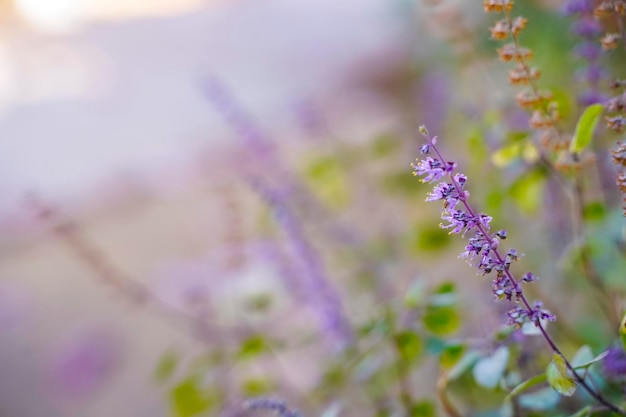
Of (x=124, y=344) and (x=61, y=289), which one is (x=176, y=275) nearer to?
(x=124, y=344)

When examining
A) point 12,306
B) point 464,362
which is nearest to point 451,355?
point 464,362

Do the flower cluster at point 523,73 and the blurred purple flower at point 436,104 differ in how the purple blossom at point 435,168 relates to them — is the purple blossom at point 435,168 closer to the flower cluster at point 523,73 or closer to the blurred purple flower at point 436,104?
the flower cluster at point 523,73

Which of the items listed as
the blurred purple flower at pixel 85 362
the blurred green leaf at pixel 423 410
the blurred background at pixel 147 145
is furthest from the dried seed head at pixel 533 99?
the blurred purple flower at pixel 85 362

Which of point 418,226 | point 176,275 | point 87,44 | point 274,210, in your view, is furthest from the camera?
point 87,44

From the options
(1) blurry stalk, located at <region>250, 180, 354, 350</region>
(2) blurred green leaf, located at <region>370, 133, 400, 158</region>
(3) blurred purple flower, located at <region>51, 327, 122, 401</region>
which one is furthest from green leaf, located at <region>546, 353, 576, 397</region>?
(3) blurred purple flower, located at <region>51, 327, 122, 401</region>

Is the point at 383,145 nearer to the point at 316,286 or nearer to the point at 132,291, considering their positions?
the point at 316,286

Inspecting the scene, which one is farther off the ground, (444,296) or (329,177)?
(329,177)

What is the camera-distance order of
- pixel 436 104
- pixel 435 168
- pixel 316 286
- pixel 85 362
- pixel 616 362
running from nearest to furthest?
1. pixel 435 168
2. pixel 616 362
3. pixel 316 286
4. pixel 436 104
5. pixel 85 362

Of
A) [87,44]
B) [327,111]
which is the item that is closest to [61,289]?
[87,44]
